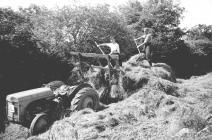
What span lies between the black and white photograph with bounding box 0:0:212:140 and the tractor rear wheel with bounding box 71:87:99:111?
0.03m

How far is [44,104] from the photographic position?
6.72 meters

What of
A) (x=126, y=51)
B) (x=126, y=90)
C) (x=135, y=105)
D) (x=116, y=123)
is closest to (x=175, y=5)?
(x=126, y=51)

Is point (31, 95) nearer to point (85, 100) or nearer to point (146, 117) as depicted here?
point (85, 100)

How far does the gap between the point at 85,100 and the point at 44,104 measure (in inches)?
49.6

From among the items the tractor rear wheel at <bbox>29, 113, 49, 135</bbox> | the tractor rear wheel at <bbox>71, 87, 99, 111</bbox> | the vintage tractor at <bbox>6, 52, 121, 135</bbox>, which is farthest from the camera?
the tractor rear wheel at <bbox>71, 87, 99, 111</bbox>

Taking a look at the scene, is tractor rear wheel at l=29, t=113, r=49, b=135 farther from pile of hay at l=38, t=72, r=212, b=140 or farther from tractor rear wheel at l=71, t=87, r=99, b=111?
tractor rear wheel at l=71, t=87, r=99, b=111

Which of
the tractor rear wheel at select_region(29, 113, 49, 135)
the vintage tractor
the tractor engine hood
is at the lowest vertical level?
the tractor rear wheel at select_region(29, 113, 49, 135)

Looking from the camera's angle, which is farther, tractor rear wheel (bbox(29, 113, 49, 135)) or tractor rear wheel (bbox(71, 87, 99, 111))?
tractor rear wheel (bbox(71, 87, 99, 111))

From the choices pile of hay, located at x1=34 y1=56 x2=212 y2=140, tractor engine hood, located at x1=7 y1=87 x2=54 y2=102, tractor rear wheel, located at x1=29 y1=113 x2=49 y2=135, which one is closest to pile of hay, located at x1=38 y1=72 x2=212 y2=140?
pile of hay, located at x1=34 y1=56 x2=212 y2=140

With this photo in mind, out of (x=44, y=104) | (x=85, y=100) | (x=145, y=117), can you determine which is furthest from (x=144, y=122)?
(x=44, y=104)

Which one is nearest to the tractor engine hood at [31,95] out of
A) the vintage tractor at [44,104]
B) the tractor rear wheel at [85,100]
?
the vintage tractor at [44,104]

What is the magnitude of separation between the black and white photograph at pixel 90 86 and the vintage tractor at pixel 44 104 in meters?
0.03

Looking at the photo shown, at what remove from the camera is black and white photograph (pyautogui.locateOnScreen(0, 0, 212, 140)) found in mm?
5734

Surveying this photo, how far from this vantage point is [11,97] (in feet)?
21.1
